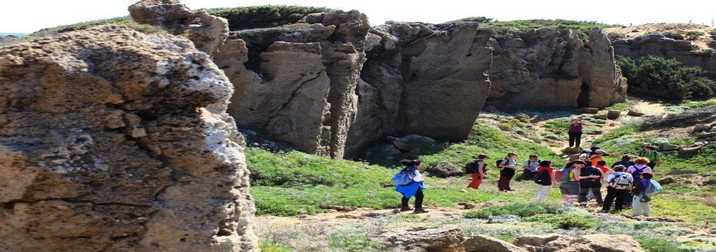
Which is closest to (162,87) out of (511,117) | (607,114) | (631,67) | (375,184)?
(375,184)

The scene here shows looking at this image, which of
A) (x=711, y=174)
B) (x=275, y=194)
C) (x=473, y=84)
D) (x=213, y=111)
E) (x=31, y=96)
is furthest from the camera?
(x=473, y=84)

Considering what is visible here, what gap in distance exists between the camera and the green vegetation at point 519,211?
18656 mm

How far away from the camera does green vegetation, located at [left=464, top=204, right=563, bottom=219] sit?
18.7 m

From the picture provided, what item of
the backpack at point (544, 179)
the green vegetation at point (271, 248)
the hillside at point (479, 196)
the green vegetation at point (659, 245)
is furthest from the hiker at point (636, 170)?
the green vegetation at point (271, 248)

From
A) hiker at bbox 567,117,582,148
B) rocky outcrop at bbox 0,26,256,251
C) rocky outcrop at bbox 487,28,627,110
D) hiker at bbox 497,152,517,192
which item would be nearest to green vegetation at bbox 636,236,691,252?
rocky outcrop at bbox 0,26,256,251

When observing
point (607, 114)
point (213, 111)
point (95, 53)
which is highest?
point (95, 53)

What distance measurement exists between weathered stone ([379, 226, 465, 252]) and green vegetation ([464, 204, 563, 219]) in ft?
16.0

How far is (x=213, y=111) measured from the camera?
9211mm

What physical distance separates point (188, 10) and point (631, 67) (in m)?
37.4

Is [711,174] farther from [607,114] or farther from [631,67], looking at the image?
[631,67]

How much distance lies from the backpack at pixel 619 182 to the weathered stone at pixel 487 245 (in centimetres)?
759

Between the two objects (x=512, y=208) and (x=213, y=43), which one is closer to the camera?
(x=213, y=43)

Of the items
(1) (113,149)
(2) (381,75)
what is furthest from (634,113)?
(1) (113,149)

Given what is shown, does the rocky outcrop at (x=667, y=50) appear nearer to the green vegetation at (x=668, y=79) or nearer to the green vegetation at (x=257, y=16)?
the green vegetation at (x=668, y=79)
